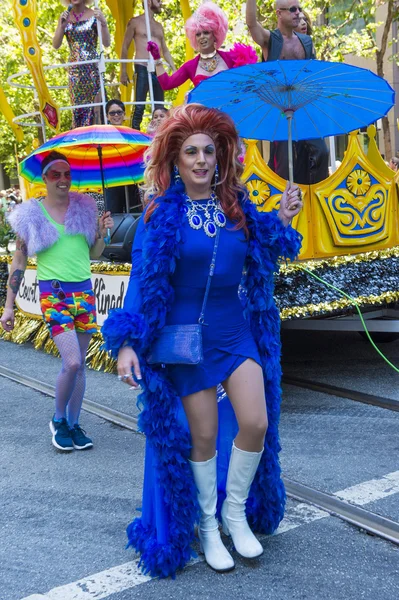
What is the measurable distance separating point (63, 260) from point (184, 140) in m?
1.86

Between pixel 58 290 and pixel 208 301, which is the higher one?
pixel 208 301

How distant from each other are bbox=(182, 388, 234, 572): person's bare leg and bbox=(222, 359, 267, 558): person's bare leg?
70 mm

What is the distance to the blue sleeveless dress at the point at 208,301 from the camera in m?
2.96

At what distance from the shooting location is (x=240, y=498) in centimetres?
312

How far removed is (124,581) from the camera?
3027 millimetres

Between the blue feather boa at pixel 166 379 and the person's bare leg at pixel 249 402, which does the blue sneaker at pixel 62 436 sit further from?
the person's bare leg at pixel 249 402

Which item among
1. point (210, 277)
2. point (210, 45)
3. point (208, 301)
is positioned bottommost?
point (208, 301)

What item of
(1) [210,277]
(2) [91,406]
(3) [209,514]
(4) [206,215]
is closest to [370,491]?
(3) [209,514]

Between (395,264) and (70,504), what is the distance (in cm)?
324

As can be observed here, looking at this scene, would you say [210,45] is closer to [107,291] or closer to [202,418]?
[107,291]

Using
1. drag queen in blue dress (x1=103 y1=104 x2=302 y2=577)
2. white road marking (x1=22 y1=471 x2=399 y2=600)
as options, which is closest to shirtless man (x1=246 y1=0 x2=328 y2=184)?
drag queen in blue dress (x1=103 y1=104 x2=302 y2=577)

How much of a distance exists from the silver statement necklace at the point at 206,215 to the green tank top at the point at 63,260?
5.86 feet

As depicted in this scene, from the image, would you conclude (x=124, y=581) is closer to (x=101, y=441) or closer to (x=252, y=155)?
(x=101, y=441)

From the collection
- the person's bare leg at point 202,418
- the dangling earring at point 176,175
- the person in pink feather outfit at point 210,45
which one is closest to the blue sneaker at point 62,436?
the person's bare leg at point 202,418
